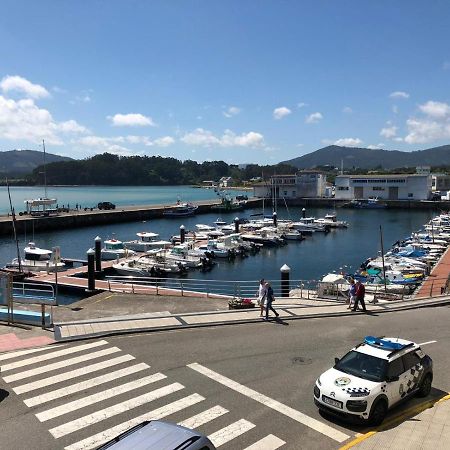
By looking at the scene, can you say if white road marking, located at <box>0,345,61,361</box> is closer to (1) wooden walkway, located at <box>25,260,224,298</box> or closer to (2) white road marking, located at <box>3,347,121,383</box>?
(2) white road marking, located at <box>3,347,121,383</box>

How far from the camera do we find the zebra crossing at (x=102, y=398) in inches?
352

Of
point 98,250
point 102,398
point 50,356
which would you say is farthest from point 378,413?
point 98,250

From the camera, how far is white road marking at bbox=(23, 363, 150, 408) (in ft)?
34.2

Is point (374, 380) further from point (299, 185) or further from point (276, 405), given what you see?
point (299, 185)

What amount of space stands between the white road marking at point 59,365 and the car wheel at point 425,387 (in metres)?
8.25

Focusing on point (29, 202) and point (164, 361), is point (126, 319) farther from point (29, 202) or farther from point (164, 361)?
point (29, 202)

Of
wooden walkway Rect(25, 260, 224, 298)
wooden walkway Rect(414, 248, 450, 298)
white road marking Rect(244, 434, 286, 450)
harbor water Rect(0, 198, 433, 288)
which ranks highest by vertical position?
white road marking Rect(244, 434, 286, 450)

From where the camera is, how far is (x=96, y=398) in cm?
1047

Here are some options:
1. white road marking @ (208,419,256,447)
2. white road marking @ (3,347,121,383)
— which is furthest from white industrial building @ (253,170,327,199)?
white road marking @ (208,419,256,447)

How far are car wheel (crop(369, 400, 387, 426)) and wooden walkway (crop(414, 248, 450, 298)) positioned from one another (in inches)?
690

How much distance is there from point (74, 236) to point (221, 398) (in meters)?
69.2

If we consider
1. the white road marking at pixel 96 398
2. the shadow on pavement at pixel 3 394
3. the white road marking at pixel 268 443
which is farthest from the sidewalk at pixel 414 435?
the shadow on pavement at pixel 3 394

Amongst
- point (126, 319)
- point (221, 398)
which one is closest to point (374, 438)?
point (221, 398)

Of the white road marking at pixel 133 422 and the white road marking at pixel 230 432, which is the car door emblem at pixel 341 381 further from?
the white road marking at pixel 133 422
